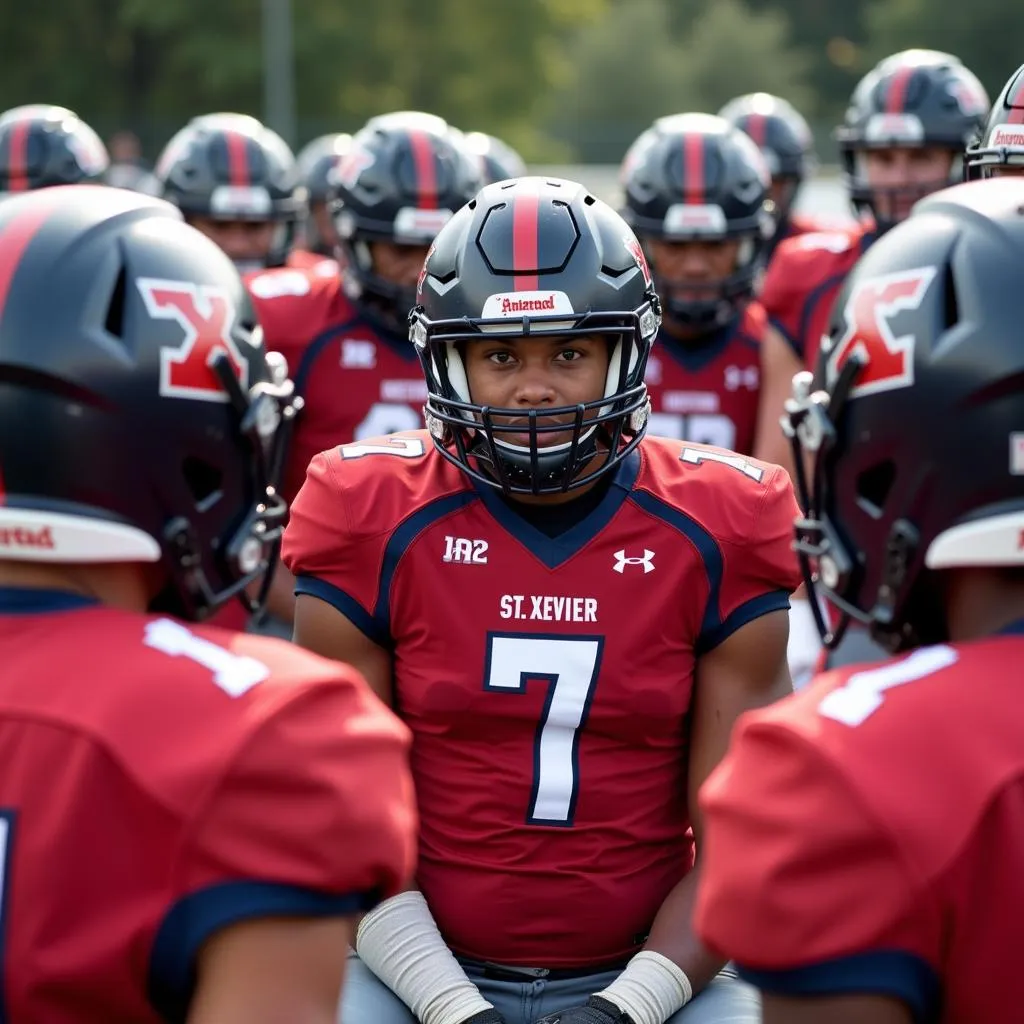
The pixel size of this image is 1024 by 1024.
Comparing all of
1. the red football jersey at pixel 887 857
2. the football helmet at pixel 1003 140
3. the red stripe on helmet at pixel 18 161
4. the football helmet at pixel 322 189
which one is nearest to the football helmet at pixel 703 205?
the football helmet at pixel 1003 140

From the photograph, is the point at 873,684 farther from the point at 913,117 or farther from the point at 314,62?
the point at 314,62

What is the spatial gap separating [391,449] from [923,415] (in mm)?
1207

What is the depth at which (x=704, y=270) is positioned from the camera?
502 centimetres

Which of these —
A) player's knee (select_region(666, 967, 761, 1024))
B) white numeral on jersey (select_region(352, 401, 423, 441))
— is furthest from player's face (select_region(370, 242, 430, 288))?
player's knee (select_region(666, 967, 761, 1024))

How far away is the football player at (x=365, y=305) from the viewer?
4570 mm

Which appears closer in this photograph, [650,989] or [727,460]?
[650,989]

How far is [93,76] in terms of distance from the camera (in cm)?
3042

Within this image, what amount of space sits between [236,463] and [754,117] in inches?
288

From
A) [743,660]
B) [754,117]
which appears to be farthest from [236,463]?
[754,117]

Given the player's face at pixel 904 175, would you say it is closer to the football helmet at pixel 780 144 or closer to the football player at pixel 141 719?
the football helmet at pixel 780 144

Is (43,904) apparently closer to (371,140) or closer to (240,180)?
(371,140)

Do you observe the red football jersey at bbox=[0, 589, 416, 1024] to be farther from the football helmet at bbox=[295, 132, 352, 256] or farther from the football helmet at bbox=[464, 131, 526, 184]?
the football helmet at bbox=[295, 132, 352, 256]

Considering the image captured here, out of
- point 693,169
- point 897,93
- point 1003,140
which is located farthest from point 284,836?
point 897,93

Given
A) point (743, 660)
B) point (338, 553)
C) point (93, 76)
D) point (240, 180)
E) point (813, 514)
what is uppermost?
point (93, 76)
